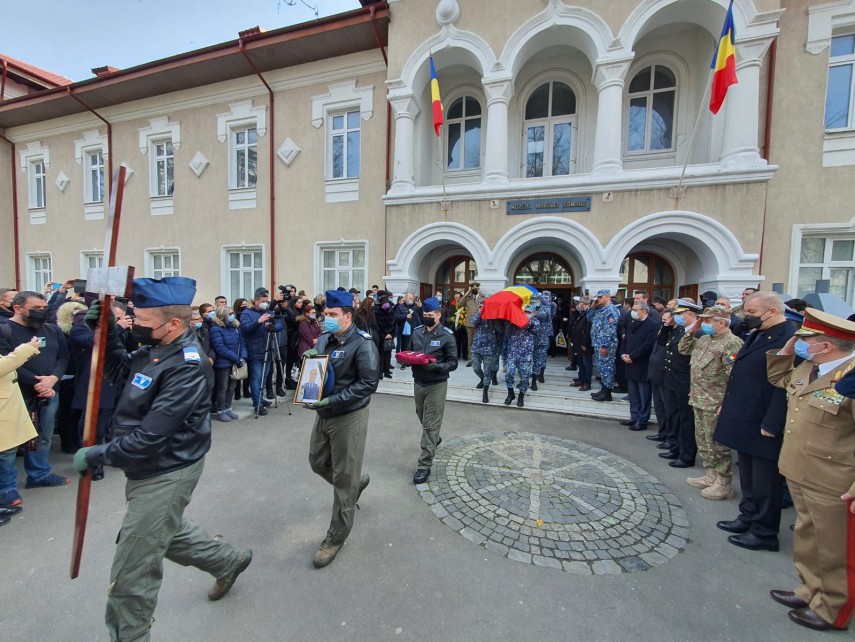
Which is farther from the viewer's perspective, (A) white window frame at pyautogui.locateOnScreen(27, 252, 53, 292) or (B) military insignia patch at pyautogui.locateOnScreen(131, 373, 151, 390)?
(A) white window frame at pyautogui.locateOnScreen(27, 252, 53, 292)

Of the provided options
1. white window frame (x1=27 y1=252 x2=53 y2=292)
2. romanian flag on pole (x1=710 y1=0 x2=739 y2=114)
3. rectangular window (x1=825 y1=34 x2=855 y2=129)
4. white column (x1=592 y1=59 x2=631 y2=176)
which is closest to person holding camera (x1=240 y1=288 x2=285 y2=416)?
white column (x1=592 y1=59 x2=631 y2=176)

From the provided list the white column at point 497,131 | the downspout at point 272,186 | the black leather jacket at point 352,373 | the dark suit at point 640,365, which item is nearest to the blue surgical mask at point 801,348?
the dark suit at point 640,365

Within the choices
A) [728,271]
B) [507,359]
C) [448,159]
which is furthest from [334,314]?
[448,159]

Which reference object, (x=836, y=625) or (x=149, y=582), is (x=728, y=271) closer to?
(x=836, y=625)

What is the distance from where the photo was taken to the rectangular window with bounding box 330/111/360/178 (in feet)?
38.0

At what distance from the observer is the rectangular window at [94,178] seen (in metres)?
14.3

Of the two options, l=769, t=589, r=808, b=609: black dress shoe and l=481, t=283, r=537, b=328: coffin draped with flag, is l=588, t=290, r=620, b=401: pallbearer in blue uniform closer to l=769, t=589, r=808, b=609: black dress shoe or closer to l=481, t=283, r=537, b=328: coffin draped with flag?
l=481, t=283, r=537, b=328: coffin draped with flag

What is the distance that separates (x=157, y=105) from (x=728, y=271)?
18505 mm

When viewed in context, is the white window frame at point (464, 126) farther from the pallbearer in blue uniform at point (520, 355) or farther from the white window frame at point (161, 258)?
the white window frame at point (161, 258)

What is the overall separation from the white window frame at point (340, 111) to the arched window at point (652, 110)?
296 inches

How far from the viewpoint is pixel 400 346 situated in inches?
377

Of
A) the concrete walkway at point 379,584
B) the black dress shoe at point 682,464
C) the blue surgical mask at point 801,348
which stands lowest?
the concrete walkway at point 379,584

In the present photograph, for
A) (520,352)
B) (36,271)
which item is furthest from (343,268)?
(36,271)

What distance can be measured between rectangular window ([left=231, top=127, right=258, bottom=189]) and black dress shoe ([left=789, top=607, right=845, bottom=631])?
48.2 feet
